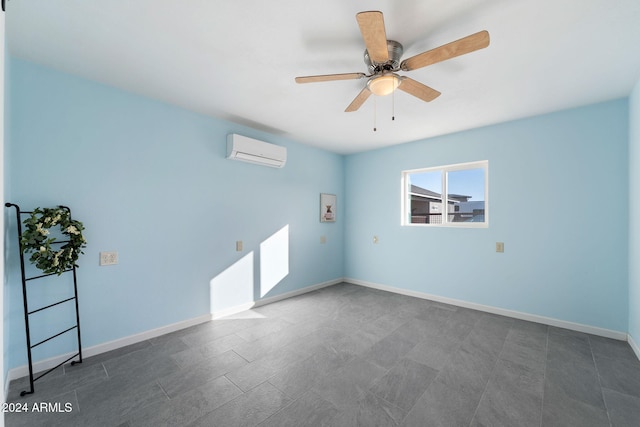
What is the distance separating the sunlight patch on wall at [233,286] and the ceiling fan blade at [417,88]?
2720 millimetres

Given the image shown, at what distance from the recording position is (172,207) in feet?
9.86

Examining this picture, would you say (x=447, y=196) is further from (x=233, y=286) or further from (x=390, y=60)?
(x=233, y=286)

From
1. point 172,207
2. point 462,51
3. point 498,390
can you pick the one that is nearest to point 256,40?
point 462,51

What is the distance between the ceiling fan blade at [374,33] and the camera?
1.43m

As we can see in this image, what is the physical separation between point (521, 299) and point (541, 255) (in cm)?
58

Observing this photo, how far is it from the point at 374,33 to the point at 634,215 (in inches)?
119

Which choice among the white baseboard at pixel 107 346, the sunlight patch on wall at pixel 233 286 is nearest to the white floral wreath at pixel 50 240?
the white baseboard at pixel 107 346

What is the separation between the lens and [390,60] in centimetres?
197

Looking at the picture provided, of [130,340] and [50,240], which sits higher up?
[50,240]

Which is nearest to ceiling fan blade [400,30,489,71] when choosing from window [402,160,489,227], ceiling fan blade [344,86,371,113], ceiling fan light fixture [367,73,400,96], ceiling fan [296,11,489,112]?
ceiling fan [296,11,489,112]

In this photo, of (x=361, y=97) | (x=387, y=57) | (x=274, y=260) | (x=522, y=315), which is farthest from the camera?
(x=274, y=260)

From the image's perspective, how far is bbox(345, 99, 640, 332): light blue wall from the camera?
2854mm

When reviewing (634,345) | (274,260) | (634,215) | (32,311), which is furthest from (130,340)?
(634,215)

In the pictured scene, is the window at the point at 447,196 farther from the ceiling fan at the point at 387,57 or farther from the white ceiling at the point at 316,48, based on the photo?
the ceiling fan at the point at 387,57
